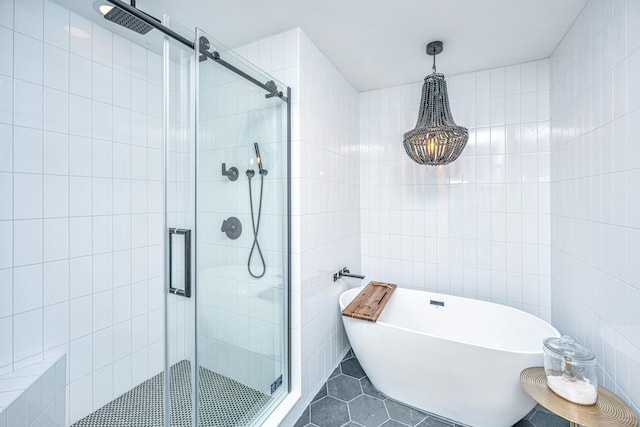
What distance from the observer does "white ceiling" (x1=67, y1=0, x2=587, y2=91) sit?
5.28 ft

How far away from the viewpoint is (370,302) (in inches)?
85.6

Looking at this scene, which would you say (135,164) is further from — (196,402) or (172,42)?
(196,402)

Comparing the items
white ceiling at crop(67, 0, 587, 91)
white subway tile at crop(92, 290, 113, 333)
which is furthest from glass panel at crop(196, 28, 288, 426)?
white subway tile at crop(92, 290, 113, 333)

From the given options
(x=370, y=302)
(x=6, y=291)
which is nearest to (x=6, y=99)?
(x=6, y=291)

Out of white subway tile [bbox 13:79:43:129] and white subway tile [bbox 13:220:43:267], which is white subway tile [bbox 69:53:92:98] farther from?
white subway tile [bbox 13:220:43:267]

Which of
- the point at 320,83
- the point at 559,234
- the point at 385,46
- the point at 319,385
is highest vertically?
the point at 385,46

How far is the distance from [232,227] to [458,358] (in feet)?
4.69

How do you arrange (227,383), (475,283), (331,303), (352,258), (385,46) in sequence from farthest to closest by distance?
(352,258) < (475,283) < (331,303) < (385,46) < (227,383)

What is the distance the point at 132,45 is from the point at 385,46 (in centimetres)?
177

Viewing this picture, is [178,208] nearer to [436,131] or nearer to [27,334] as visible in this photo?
[27,334]

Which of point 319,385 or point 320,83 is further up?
point 320,83

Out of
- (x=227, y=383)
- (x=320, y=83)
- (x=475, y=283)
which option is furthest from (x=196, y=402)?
(x=475, y=283)

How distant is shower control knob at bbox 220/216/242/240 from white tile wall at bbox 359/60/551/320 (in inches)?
62.6

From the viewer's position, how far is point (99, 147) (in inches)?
73.4
